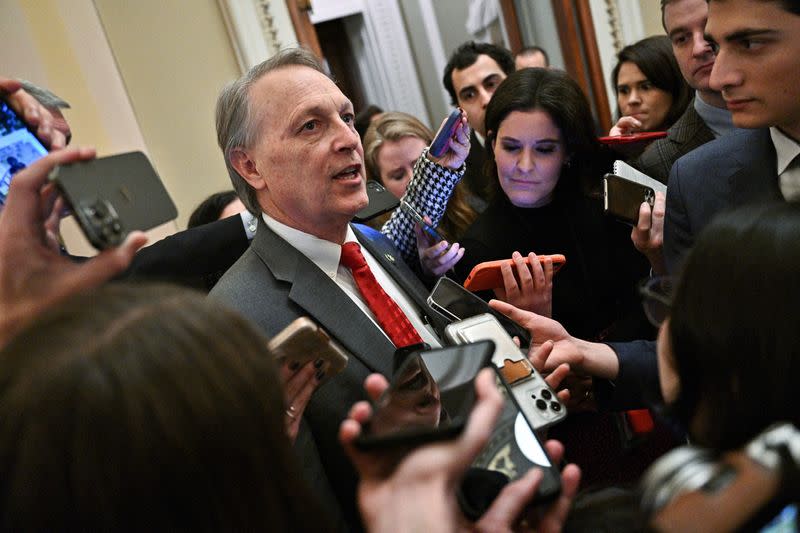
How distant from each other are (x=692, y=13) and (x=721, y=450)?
64.9 inches

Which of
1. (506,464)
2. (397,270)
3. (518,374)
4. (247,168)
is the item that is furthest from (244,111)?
(506,464)

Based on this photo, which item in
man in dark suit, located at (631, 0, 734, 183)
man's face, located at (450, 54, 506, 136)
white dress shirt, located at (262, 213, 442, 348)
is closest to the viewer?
white dress shirt, located at (262, 213, 442, 348)

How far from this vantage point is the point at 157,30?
3301 millimetres

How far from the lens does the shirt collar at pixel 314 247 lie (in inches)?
59.2

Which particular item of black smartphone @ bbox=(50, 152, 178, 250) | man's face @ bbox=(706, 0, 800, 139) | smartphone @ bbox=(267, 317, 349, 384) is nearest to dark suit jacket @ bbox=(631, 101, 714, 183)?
man's face @ bbox=(706, 0, 800, 139)

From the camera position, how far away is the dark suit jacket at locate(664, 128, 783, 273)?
1.27 meters

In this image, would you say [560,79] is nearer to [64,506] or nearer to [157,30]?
[64,506]

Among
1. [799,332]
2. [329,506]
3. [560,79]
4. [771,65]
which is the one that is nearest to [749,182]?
[771,65]

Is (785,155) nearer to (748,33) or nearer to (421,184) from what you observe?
(748,33)

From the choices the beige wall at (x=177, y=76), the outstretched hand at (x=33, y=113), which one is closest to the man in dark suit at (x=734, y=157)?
the outstretched hand at (x=33, y=113)

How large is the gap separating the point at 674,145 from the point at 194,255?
56.9 inches

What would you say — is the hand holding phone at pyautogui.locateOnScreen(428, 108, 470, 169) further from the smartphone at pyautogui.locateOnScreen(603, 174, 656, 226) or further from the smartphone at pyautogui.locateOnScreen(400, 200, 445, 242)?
the smartphone at pyautogui.locateOnScreen(603, 174, 656, 226)

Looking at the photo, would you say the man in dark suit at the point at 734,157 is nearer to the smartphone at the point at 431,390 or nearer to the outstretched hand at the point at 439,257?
the smartphone at the point at 431,390

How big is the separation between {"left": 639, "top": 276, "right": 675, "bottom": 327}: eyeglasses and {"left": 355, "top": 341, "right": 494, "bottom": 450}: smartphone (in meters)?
0.22
